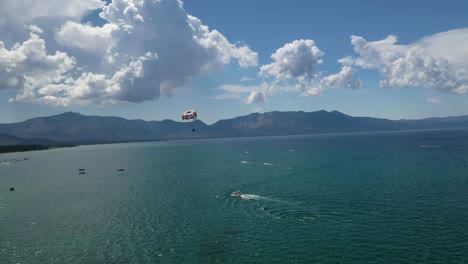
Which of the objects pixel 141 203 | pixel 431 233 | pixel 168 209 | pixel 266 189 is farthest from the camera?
pixel 266 189

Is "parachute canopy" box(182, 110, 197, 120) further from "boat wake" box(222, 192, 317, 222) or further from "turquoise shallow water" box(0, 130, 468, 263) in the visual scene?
"boat wake" box(222, 192, 317, 222)

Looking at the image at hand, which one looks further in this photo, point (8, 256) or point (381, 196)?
point (381, 196)

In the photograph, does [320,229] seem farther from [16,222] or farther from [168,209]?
[16,222]

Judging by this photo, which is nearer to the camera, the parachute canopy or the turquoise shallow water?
the turquoise shallow water

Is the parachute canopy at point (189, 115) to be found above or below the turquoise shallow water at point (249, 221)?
above

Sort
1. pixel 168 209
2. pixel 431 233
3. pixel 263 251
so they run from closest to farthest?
1. pixel 263 251
2. pixel 431 233
3. pixel 168 209

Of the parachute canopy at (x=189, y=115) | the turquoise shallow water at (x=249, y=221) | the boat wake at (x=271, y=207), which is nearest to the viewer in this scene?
the turquoise shallow water at (x=249, y=221)

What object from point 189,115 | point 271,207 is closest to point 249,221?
point 271,207

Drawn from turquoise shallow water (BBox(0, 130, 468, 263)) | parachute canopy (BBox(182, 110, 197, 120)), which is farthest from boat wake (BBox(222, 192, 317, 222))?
parachute canopy (BBox(182, 110, 197, 120))

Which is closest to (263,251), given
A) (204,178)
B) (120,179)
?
(204,178)

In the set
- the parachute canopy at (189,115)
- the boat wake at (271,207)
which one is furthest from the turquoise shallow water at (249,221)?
the parachute canopy at (189,115)

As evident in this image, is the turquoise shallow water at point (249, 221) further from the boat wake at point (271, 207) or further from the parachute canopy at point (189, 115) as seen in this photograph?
the parachute canopy at point (189, 115)
